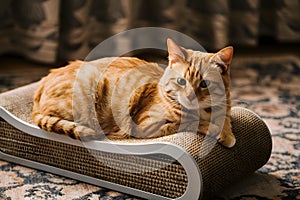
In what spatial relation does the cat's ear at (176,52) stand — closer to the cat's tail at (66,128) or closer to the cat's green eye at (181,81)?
Answer: the cat's green eye at (181,81)

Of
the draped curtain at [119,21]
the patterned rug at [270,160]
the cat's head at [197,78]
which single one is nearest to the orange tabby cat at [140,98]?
the cat's head at [197,78]

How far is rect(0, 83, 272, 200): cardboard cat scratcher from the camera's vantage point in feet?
4.84

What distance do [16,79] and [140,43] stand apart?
73 centimetres

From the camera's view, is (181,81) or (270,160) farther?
(270,160)

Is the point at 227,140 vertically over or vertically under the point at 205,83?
under

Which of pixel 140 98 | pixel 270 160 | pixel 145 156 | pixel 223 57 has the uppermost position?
pixel 223 57

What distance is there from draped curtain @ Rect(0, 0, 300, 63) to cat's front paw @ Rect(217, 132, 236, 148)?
4.87 feet

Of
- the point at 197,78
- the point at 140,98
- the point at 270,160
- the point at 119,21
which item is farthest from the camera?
the point at 119,21

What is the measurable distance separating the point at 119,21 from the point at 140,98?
1.43 meters

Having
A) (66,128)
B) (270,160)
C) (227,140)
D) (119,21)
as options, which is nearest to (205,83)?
(227,140)

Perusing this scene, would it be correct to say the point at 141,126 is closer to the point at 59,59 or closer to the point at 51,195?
the point at 51,195

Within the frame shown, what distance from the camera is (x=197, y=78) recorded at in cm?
147

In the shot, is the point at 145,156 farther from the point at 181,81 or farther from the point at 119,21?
the point at 119,21

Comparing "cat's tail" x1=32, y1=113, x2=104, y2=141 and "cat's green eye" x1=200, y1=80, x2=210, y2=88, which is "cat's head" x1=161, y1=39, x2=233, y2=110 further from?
"cat's tail" x1=32, y1=113, x2=104, y2=141
